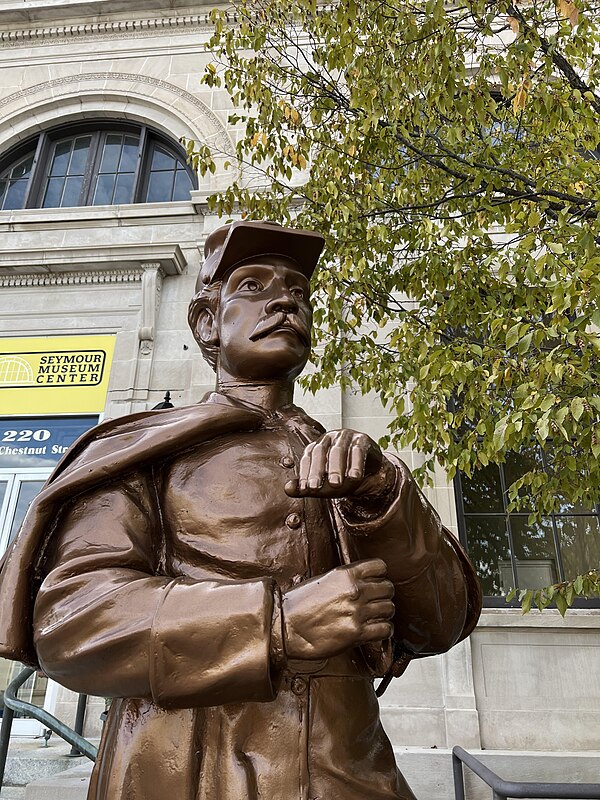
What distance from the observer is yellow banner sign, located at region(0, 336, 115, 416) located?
7.19 metres

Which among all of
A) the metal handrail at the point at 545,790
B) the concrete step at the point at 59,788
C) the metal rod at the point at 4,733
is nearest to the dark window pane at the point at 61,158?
the metal rod at the point at 4,733

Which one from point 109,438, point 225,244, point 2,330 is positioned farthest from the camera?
point 2,330

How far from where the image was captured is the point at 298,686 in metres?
1.22

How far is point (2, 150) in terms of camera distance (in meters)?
9.12

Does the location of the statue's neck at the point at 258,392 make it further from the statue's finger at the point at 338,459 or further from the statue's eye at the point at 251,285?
the statue's finger at the point at 338,459

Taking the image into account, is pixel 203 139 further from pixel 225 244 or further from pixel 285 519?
pixel 285 519

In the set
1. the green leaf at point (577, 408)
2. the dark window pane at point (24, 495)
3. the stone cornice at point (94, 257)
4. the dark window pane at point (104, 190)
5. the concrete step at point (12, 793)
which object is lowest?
the concrete step at point (12, 793)

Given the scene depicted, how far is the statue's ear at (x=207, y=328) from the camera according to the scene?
70.1 inches

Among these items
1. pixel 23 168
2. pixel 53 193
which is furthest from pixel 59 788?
pixel 23 168

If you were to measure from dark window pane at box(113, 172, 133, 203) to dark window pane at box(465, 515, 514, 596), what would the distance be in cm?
644

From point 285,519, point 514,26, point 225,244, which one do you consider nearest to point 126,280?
point 514,26

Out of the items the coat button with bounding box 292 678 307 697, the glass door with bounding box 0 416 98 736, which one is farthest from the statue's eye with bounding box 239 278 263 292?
the glass door with bounding box 0 416 98 736

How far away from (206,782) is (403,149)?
16.1 feet

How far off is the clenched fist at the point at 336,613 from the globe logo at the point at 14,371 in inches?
276
